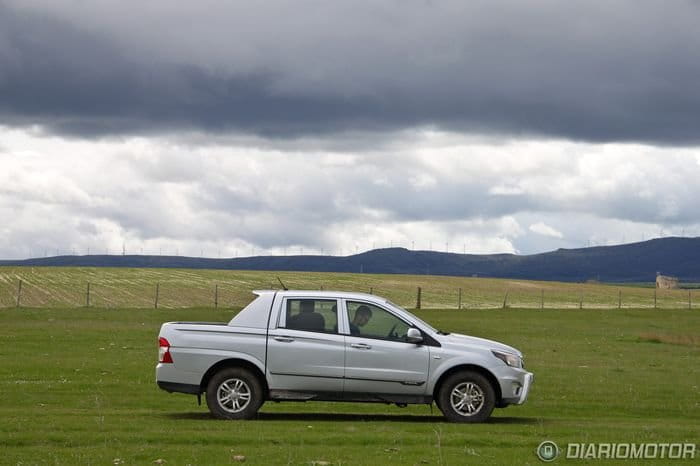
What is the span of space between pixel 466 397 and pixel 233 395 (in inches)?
151

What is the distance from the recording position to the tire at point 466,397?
63.7 ft

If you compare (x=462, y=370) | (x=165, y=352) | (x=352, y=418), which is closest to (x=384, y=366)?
(x=462, y=370)

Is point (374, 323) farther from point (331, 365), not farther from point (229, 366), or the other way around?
point (229, 366)

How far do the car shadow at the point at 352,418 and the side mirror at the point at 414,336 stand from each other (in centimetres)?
152

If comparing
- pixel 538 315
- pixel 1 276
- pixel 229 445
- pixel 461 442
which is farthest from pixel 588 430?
pixel 1 276

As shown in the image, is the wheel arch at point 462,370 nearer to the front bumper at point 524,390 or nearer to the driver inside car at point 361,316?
the front bumper at point 524,390

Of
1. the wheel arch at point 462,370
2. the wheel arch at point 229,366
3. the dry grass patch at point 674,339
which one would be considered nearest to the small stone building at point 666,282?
the dry grass patch at point 674,339

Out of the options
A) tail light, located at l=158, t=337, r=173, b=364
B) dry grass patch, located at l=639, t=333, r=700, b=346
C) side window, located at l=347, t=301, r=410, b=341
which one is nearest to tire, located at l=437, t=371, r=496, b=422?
side window, located at l=347, t=301, r=410, b=341

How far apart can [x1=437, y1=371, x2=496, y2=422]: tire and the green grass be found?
37cm

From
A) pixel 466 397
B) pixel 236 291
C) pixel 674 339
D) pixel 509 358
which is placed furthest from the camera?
pixel 236 291

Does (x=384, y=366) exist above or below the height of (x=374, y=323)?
below

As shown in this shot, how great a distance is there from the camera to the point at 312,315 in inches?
778

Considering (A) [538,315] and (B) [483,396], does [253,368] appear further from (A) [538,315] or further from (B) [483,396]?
(A) [538,315]

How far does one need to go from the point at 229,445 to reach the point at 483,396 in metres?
5.08
